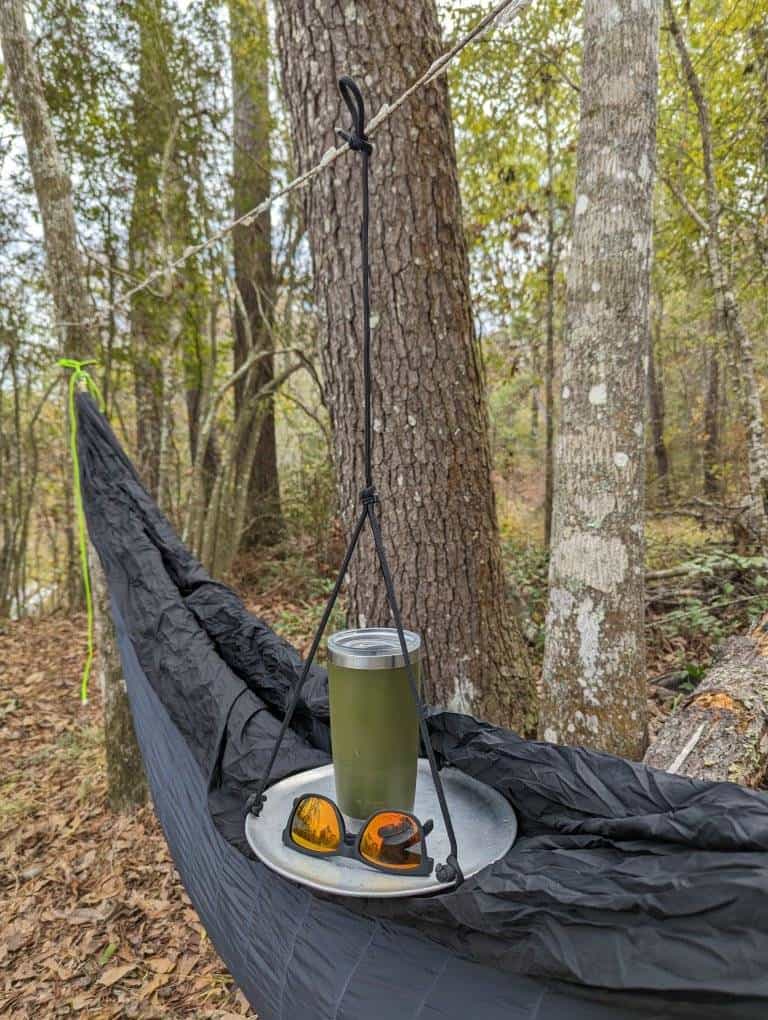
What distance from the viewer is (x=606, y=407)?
1415 millimetres

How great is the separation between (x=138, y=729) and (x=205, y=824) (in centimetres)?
46

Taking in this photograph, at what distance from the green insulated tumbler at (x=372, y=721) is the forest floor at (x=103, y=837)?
1.07 meters

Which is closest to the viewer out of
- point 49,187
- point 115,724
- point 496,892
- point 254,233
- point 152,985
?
point 496,892

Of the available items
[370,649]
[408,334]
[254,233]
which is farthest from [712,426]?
[370,649]

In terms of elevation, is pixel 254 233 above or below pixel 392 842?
above

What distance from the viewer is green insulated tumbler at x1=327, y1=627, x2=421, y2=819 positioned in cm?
73

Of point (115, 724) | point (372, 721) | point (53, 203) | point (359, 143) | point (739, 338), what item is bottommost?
point (115, 724)

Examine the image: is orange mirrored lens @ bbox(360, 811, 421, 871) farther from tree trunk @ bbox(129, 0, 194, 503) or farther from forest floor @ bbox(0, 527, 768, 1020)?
tree trunk @ bbox(129, 0, 194, 503)

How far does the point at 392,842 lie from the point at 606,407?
1.05 m

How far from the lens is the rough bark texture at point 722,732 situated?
1356 millimetres

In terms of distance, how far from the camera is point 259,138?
4.02 meters

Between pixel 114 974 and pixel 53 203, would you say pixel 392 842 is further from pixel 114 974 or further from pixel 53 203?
pixel 53 203

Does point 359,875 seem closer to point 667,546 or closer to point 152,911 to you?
point 152,911

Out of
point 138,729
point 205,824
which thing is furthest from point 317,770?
point 138,729
